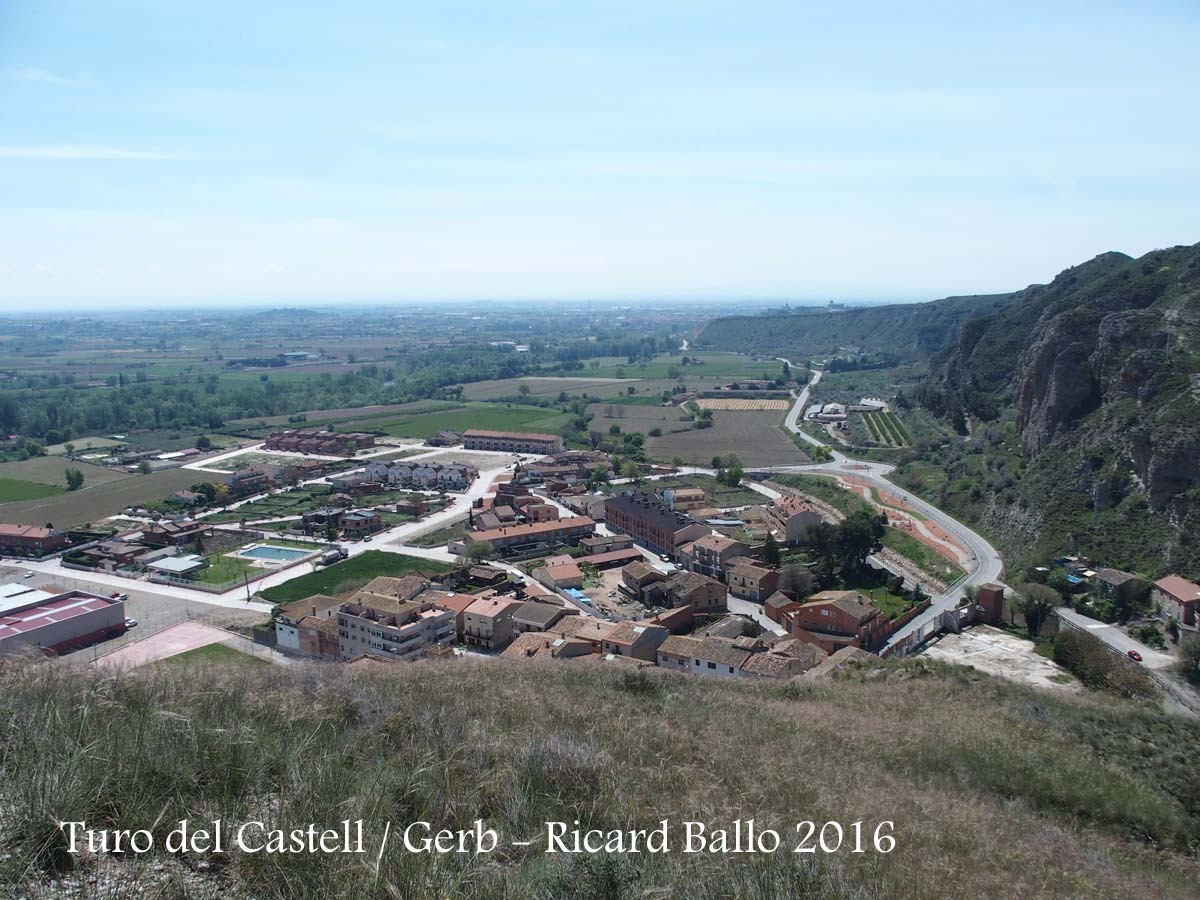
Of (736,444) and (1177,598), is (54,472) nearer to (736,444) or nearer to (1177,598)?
(736,444)

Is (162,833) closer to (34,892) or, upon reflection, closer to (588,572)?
(34,892)

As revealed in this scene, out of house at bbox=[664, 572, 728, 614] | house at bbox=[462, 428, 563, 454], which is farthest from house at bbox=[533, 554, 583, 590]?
house at bbox=[462, 428, 563, 454]

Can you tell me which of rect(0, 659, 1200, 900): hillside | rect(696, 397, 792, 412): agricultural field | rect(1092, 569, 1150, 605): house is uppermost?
rect(0, 659, 1200, 900): hillside

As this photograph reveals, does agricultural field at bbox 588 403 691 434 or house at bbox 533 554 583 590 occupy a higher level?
agricultural field at bbox 588 403 691 434

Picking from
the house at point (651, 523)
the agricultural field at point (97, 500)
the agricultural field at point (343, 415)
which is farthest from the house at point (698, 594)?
the agricultural field at point (343, 415)

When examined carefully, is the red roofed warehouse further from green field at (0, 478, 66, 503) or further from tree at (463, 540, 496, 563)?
green field at (0, 478, 66, 503)

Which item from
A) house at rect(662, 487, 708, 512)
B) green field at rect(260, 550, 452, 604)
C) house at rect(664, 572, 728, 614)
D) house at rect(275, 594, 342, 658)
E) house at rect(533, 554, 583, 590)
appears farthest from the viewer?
house at rect(662, 487, 708, 512)

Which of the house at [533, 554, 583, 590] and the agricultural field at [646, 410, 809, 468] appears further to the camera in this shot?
the agricultural field at [646, 410, 809, 468]

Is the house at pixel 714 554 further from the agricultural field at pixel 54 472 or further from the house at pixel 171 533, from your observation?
the agricultural field at pixel 54 472

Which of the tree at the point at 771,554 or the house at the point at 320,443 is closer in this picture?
the tree at the point at 771,554
